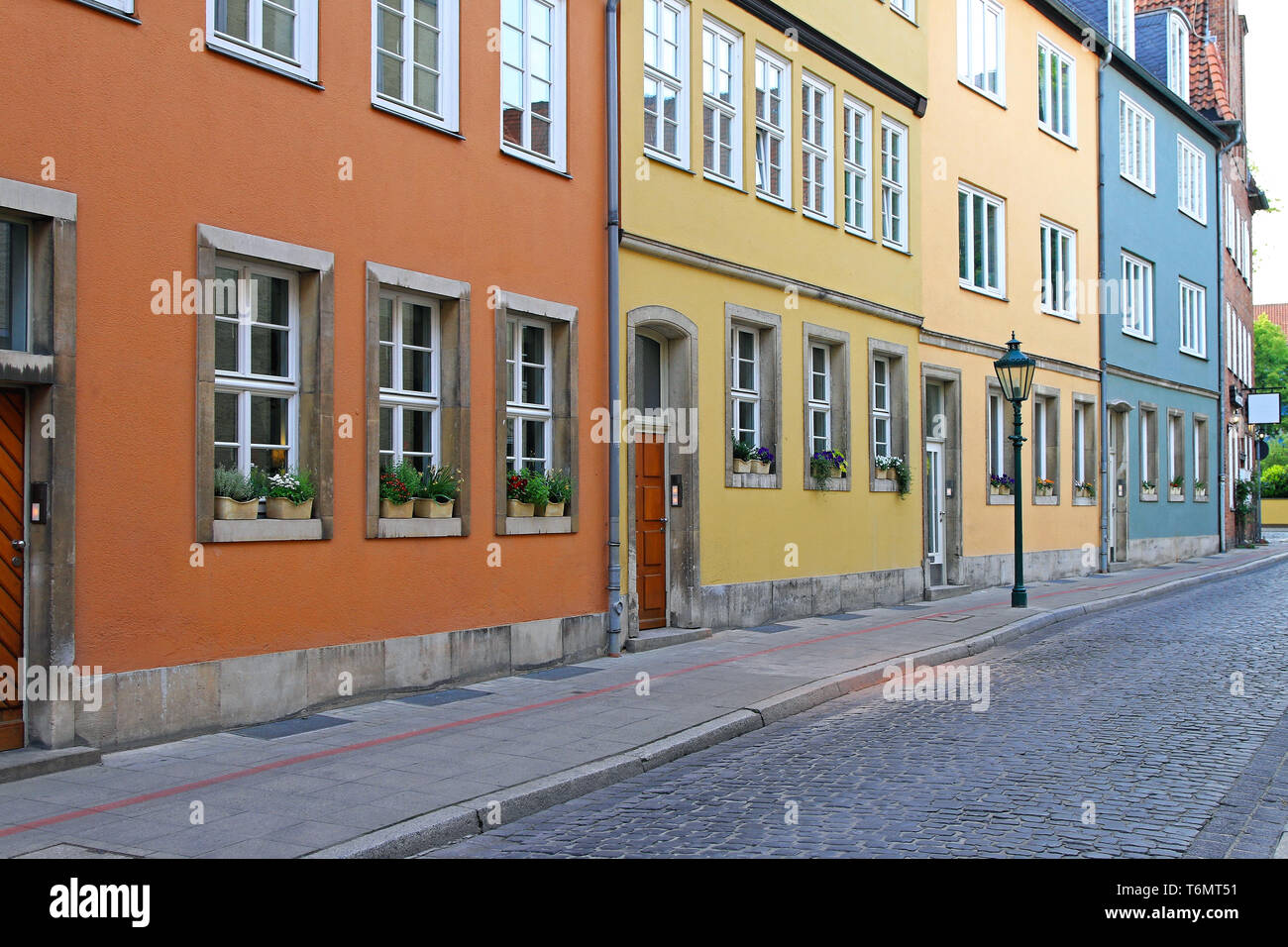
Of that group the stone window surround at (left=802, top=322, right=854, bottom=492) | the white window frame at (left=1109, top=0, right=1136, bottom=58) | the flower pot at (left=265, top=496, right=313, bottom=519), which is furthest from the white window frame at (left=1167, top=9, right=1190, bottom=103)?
the flower pot at (left=265, top=496, right=313, bottom=519)

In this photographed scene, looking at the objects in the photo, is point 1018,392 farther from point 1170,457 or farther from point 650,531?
point 1170,457

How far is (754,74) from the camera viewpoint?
1648 cm

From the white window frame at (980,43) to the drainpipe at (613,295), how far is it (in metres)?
10.7

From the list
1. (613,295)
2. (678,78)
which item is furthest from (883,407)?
(613,295)

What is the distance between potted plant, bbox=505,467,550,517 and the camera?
12.4m

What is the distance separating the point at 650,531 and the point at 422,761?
22.4ft

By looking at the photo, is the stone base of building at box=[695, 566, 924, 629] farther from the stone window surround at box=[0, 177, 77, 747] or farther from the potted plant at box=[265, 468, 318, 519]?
the stone window surround at box=[0, 177, 77, 747]

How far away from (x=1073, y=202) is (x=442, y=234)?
1943 centimetres

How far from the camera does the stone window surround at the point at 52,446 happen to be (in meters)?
8.05

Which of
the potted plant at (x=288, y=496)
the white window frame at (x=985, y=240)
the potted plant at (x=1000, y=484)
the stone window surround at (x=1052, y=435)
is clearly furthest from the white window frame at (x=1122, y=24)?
the potted plant at (x=288, y=496)

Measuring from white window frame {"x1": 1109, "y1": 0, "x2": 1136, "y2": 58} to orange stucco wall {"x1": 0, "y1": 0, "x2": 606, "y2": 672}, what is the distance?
2304 cm

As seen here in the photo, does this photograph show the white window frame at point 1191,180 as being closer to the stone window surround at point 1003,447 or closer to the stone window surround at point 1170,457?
the stone window surround at point 1170,457

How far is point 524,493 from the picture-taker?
40.9 feet
